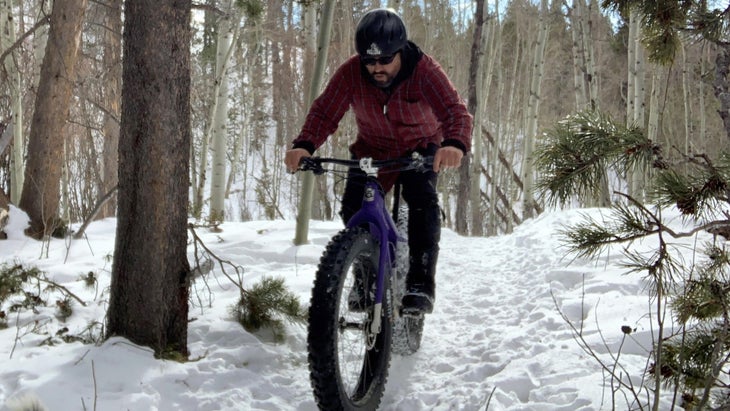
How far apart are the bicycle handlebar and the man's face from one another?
1.77 ft

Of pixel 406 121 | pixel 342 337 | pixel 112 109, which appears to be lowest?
pixel 342 337

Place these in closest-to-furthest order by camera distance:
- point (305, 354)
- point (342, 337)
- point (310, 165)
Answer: point (342, 337), point (310, 165), point (305, 354)

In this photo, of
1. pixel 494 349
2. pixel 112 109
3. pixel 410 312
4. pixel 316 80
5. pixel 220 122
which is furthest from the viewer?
pixel 112 109

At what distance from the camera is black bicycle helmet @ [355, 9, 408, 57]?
2.68m

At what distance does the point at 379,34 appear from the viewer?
2.68m

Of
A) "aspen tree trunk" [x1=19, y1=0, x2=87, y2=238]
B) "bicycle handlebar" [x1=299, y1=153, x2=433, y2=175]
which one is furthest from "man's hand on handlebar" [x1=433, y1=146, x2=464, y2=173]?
"aspen tree trunk" [x1=19, y1=0, x2=87, y2=238]

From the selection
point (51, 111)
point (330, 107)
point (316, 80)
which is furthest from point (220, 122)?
point (330, 107)

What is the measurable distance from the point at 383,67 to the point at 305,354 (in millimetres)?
1615

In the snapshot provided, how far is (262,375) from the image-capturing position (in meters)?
2.71

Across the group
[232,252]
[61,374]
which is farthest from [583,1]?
[61,374]

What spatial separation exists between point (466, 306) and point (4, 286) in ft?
10.1

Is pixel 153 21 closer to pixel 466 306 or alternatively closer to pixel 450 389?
pixel 450 389

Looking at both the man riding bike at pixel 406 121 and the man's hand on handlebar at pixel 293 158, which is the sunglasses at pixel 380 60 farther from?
the man's hand on handlebar at pixel 293 158

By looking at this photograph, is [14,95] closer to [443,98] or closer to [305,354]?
[305,354]
